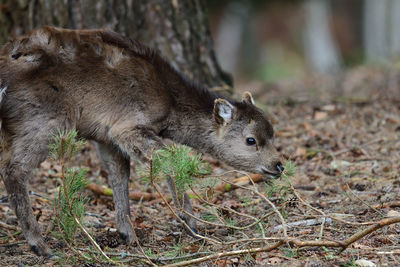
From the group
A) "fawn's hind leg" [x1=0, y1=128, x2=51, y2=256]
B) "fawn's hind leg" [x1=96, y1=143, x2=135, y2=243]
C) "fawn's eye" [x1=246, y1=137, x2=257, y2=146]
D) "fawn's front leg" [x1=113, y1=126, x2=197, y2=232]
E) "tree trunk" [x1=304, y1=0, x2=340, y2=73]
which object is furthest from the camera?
"tree trunk" [x1=304, y1=0, x2=340, y2=73]

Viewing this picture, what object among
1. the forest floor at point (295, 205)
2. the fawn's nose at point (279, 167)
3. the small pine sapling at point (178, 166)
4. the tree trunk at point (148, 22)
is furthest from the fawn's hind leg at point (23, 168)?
the tree trunk at point (148, 22)

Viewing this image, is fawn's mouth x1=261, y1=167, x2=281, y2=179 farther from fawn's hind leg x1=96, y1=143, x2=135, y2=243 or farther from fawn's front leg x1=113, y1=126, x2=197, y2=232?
fawn's hind leg x1=96, y1=143, x2=135, y2=243

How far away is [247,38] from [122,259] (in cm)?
2330

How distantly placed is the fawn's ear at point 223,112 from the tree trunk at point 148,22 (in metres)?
2.17

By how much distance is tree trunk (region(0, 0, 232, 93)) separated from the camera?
328 inches

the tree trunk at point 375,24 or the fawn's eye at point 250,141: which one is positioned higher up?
the fawn's eye at point 250,141

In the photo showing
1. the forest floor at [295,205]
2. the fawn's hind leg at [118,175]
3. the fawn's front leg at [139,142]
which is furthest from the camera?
the fawn's hind leg at [118,175]

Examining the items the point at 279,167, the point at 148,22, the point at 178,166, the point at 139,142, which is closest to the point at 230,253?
the point at 178,166

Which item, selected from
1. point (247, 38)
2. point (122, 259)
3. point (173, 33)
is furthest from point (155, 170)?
point (247, 38)

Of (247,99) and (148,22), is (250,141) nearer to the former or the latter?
(247,99)

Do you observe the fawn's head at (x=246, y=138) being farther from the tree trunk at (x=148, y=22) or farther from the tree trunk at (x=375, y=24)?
the tree trunk at (x=375, y=24)

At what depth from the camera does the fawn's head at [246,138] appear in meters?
6.51

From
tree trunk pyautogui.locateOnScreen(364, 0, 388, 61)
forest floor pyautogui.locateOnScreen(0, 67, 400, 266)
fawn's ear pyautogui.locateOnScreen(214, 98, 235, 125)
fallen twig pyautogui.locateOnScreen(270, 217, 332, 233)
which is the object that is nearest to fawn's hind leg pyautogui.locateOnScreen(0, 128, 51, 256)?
forest floor pyautogui.locateOnScreen(0, 67, 400, 266)

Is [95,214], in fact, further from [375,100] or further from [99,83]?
[375,100]
